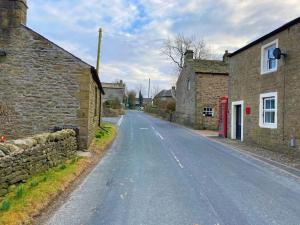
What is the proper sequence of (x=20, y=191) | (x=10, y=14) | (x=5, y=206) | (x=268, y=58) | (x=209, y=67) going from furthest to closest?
(x=209, y=67) → (x=268, y=58) → (x=10, y=14) → (x=20, y=191) → (x=5, y=206)

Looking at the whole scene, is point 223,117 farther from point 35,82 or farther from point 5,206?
point 5,206

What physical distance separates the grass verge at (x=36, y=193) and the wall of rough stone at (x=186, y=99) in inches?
990

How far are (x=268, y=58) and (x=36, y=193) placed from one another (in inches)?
577

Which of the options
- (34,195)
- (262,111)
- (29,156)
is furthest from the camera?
(262,111)

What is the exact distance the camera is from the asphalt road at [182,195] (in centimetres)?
584

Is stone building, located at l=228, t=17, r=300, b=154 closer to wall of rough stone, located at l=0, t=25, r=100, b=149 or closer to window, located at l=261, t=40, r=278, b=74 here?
window, located at l=261, t=40, r=278, b=74

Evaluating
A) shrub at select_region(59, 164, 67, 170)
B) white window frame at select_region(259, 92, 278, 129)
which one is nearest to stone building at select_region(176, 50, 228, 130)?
white window frame at select_region(259, 92, 278, 129)

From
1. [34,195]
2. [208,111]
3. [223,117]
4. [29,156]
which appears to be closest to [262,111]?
[223,117]

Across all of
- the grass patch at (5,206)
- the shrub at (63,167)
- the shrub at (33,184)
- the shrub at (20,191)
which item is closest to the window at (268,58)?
the shrub at (63,167)

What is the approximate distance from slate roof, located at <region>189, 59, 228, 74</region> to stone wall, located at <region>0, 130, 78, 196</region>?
2534cm

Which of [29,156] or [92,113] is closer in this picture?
[29,156]

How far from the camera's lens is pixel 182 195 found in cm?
739

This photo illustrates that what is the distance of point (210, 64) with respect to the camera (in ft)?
122

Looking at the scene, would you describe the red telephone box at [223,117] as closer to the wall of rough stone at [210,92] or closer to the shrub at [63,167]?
the wall of rough stone at [210,92]
